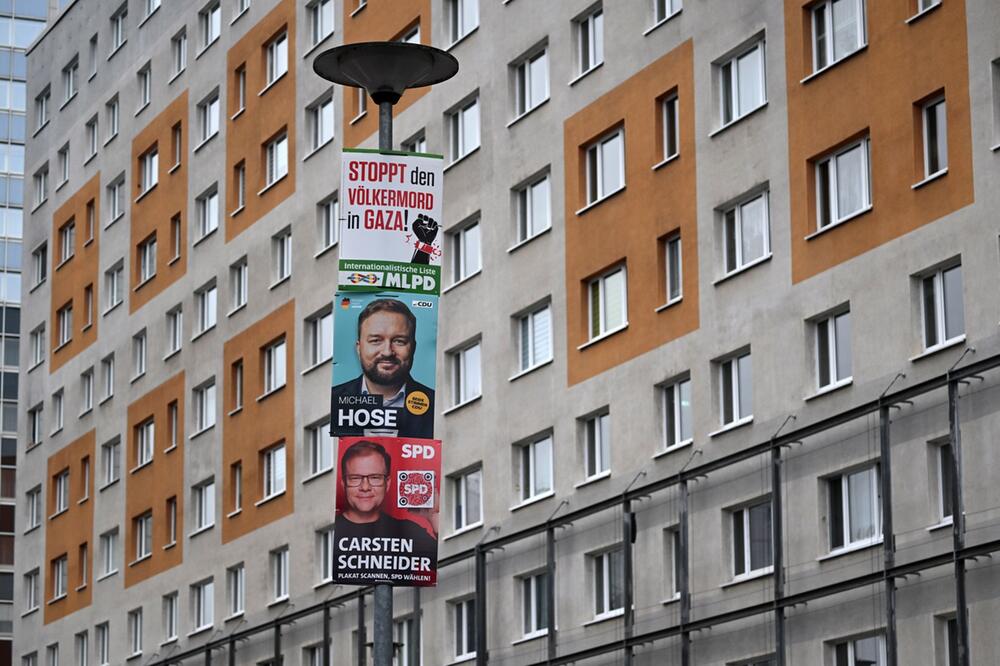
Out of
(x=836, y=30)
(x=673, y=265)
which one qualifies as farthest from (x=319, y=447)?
(x=836, y=30)

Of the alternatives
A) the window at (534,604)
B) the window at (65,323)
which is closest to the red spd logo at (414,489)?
the window at (534,604)

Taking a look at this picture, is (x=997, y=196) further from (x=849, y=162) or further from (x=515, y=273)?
(x=515, y=273)

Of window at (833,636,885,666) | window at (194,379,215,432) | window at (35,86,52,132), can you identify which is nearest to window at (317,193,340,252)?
window at (194,379,215,432)

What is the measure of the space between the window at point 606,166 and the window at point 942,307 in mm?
9867

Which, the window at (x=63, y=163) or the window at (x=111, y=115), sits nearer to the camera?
the window at (x=111, y=115)

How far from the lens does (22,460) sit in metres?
79.2

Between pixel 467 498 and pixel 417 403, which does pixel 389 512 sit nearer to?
pixel 417 403

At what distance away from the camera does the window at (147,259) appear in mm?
68988

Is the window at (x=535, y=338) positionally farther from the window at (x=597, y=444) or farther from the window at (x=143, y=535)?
the window at (x=143, y=535)

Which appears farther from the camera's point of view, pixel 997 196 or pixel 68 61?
pixel 68 61

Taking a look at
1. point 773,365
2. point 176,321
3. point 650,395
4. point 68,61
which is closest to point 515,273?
point 650,395

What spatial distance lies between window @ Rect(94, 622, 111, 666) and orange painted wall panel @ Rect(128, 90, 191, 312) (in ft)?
33.0

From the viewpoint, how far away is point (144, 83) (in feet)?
235

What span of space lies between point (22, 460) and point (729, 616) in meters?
44.9
